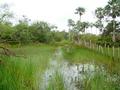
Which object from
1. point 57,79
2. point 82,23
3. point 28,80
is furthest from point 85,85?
point 82,23

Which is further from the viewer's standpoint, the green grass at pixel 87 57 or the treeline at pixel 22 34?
the green grass at pixel 87 57

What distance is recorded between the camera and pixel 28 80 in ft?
22.2

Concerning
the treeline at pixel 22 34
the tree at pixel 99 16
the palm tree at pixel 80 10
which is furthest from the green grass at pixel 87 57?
the palm tree at pixel 80 10

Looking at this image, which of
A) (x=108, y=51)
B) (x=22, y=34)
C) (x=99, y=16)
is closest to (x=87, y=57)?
(x=108, y=51)

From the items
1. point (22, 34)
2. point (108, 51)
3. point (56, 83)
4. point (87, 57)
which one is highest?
point (22, 34)

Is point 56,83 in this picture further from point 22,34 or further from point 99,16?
point 99,16

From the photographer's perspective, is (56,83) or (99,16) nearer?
(56,83)

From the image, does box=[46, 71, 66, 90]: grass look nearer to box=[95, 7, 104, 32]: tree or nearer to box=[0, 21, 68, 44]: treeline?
box=[0, 21, 68, 44]: treeline

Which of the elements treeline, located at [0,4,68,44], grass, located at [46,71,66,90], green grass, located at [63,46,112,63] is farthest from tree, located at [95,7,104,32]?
grass, located at [46,71,66,90]

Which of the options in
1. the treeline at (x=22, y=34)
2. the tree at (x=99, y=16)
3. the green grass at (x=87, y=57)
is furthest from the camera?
the tree at (x=99, y=16)

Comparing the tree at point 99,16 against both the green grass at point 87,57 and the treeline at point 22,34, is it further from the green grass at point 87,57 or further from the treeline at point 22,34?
the green grass at point 87,57

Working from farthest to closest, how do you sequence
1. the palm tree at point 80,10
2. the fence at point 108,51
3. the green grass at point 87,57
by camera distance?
the palm tree at point 80,10, the fence at point 108,51, the green grass at point 87,57

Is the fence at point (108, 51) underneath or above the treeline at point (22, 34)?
underneath

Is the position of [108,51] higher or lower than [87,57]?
lower
